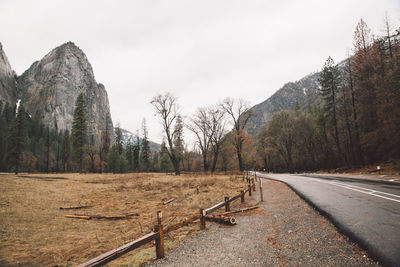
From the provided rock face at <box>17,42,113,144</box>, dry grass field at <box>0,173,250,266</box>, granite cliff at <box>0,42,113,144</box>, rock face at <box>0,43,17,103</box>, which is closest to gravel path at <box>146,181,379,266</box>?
dry grass field at <box>0,173,250,266</box>

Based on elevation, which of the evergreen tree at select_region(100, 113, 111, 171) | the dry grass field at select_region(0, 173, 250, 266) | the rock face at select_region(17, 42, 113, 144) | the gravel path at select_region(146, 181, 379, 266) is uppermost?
the rock face at select_region(17, 42, 113, 144)

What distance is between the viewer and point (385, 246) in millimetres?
4121

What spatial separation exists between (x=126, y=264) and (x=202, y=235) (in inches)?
102

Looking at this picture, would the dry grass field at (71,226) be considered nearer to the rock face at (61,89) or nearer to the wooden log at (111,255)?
the wooden log at (111,255)

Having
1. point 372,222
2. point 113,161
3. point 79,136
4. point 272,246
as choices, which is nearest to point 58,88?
point 113,161

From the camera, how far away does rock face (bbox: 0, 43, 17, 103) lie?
13212cm

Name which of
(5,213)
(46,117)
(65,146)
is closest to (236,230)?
(5,213)

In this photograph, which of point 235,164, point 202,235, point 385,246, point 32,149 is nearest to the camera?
point 385,246

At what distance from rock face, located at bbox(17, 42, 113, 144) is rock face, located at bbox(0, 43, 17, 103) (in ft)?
13.1

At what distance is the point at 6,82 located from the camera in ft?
455

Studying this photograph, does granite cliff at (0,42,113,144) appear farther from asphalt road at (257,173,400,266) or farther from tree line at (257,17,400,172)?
asphalt road at (257,173,400,266)

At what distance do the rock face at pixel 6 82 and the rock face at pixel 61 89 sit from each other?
3989 mm

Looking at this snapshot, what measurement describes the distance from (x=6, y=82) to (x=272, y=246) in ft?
645

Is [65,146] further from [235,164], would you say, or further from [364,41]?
[364,41]
